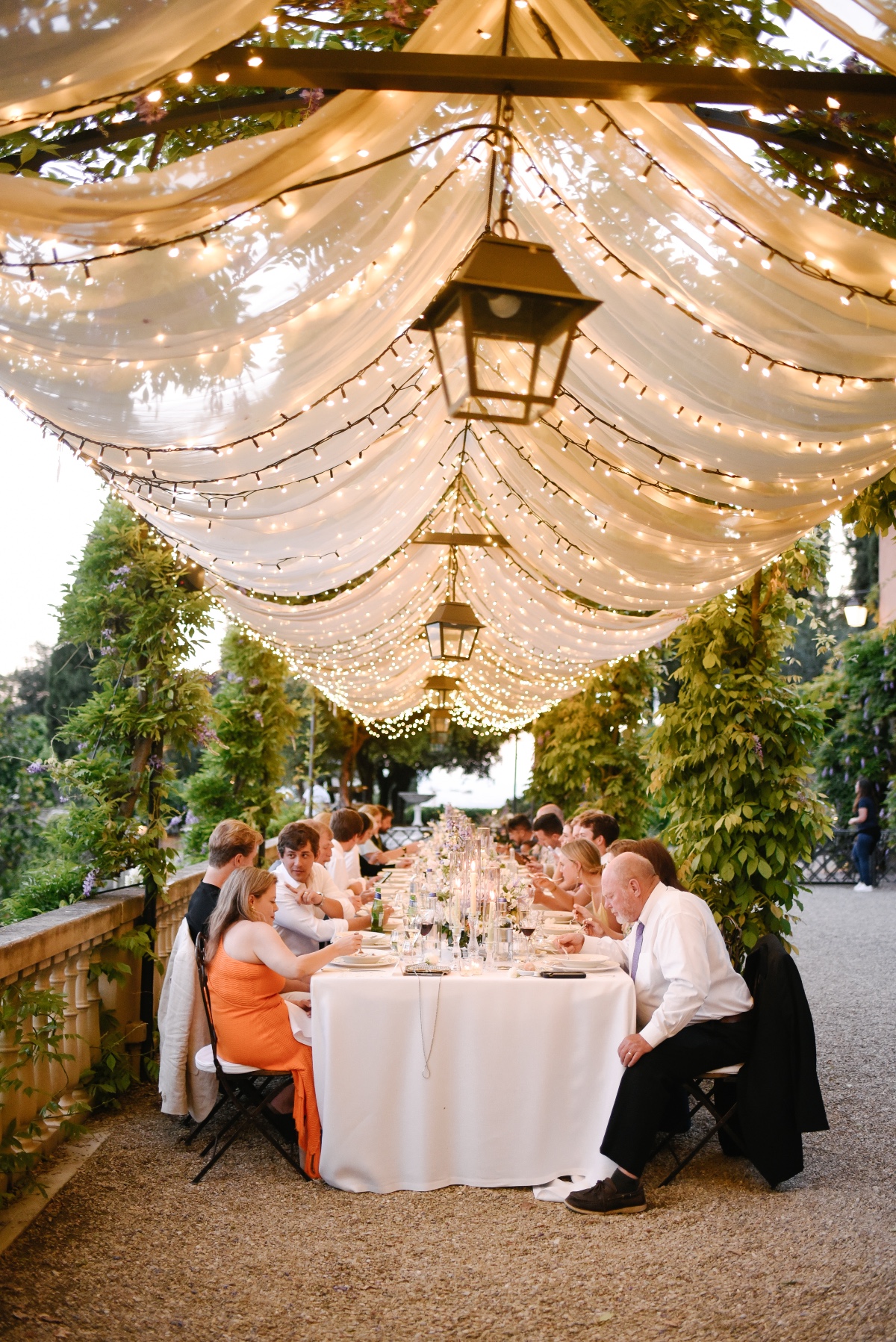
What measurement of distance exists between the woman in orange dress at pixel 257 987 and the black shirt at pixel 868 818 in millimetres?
12042

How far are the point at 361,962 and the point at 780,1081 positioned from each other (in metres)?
1.58

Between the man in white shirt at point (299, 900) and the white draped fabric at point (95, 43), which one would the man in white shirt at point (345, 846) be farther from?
the white draped fabric at point (95, 43)

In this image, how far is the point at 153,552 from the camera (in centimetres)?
565

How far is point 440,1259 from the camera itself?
10.7 ft

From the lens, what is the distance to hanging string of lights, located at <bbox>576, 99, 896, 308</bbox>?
2557 millimetres

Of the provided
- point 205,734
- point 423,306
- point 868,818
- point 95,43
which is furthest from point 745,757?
point 868,818

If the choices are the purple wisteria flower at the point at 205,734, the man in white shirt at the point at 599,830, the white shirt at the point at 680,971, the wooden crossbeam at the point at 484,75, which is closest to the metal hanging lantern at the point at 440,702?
the man in white shirt at the point at 599,830

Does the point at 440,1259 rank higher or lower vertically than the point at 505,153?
lower

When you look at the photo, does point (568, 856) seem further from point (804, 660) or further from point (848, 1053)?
point (804, 660)

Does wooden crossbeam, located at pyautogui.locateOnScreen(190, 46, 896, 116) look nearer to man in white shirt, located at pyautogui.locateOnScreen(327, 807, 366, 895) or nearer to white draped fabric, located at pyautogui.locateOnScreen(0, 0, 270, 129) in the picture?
white draped fabric, located at pyautogui.locateOnScreen(0, 0, 270, 129)

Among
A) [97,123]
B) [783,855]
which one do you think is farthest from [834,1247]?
[97,123]

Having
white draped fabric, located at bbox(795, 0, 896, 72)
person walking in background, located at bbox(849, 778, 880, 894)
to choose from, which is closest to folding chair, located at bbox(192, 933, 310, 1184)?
white draped fabric, located at bbox(795, 0, 896, 72)

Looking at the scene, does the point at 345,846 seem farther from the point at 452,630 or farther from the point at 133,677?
the point at 133,677

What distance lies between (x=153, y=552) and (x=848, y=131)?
3.83 meters
